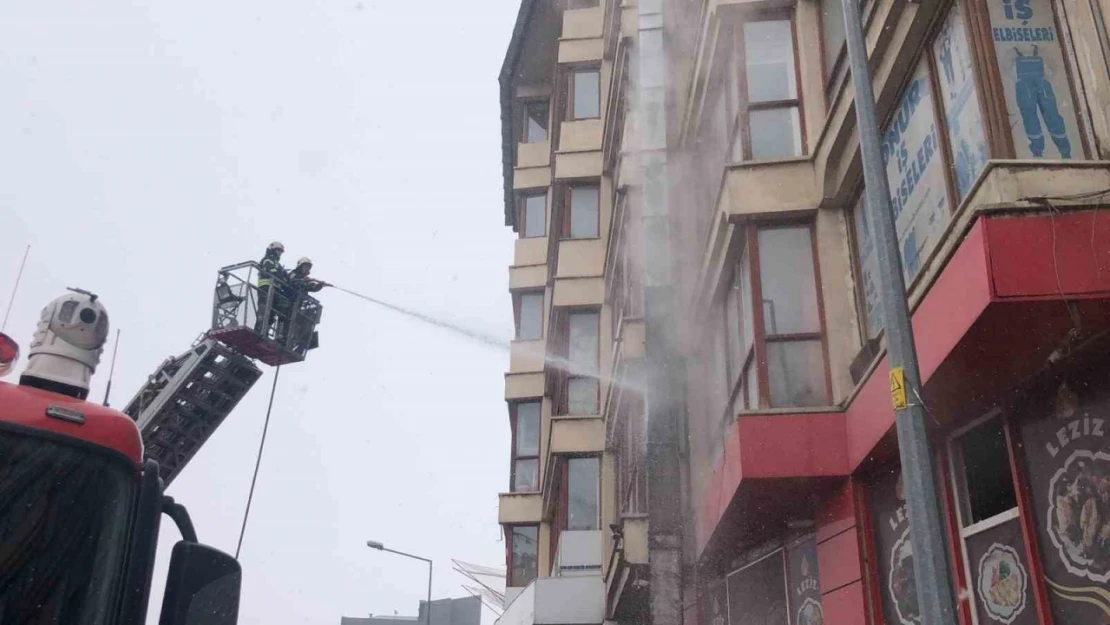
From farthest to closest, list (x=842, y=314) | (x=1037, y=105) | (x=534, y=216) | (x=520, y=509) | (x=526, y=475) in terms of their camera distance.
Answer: (x=534, y=216)
(x=526, y=475)
(x=520, y=509)
(x=842, y=314)
(x=1037, y=105)

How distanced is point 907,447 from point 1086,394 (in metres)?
1.54

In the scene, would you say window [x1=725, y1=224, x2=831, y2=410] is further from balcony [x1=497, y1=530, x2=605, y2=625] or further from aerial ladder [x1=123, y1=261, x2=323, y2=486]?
balcony [x1=497, y1=530, x2=605, y2=625]

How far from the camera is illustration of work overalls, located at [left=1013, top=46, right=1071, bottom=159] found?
701 centimetres

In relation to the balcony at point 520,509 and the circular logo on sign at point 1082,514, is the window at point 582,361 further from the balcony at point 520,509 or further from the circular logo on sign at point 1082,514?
the circular logo on sign at point 1082,514

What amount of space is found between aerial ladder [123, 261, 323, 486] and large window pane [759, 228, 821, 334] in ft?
24.8

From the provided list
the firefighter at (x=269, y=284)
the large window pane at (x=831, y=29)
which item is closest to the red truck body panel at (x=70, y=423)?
the large window pane at (x=831, y=29)

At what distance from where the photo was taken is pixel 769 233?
37.3 feet

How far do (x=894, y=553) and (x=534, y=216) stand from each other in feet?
81.9

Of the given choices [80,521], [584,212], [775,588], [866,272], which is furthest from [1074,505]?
[584,212]

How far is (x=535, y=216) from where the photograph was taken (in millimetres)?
33250

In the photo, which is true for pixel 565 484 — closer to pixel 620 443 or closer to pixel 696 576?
pixel 620 443

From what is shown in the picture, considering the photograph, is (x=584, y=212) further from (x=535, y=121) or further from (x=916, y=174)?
(x=916, y=174)

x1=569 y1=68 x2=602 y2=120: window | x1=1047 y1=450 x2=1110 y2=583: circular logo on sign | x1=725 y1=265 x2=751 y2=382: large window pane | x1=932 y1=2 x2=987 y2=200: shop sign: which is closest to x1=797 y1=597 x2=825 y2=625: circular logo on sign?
x1=725 y1=265 x2=751 y2=382: large window pane

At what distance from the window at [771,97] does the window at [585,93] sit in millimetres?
14790
